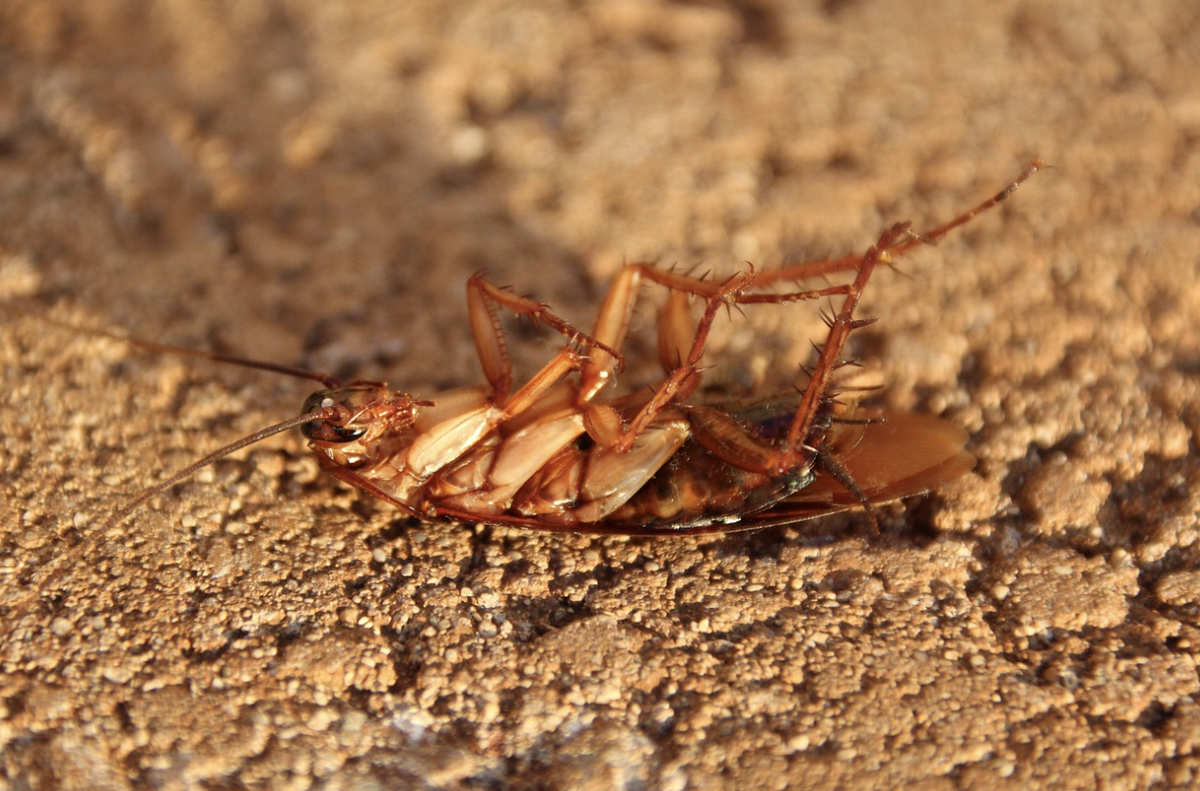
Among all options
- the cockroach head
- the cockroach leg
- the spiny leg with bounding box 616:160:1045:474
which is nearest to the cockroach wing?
the spiny leg with bounding box 616:160:1045:474

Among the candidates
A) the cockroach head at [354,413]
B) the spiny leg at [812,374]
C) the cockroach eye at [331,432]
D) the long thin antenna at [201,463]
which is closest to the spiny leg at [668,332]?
the spiny leg at [812,374]

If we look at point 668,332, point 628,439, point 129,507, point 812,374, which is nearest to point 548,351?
point 668,332

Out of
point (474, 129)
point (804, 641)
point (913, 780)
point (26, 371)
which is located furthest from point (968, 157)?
point (26, 371)

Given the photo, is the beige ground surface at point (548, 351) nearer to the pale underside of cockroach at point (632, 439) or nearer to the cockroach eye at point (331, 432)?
the pale underside of cockroach at point (632, 439)

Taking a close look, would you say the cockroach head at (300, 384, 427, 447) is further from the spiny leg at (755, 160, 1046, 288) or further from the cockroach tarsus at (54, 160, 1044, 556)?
the spiny leg at (755, 160, 1046, 288)

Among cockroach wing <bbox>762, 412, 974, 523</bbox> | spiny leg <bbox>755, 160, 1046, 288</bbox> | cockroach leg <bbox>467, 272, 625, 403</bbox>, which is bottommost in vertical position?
cockroach wing <bbox>762, 412, 974, 523</bbox>

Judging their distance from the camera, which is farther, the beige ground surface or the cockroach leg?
the cockroach leg

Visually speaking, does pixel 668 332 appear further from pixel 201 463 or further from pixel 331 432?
pixel 201 463
